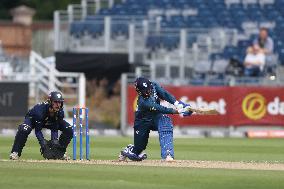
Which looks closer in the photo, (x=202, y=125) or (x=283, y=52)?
(x=202, y=125)

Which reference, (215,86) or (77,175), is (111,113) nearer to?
(215,86)

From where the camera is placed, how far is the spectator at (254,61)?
32.9m

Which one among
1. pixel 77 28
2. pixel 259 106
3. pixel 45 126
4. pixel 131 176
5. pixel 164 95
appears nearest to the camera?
pixel 131 176

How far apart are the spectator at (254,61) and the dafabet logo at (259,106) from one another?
1.36 metres

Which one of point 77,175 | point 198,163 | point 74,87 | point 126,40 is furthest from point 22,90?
point 77,175

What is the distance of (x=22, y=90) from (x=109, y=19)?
4839 millimetres

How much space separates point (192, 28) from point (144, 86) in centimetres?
1837

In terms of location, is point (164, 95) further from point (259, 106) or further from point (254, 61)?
point (254, 61)

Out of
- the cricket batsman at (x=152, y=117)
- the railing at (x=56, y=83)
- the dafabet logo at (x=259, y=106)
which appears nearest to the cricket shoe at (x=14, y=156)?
the cricket batsman at (x=152, y=117)

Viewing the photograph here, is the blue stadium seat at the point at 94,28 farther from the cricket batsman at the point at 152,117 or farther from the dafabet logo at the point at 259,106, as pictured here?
the cricket batsman at the point at 152,117

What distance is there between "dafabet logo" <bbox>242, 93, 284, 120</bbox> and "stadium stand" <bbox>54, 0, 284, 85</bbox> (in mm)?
899

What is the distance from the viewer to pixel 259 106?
3203 centimetres

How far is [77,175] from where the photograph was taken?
1591 cm

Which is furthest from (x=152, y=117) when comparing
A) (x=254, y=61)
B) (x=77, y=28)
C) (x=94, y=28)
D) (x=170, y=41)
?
(x=77, y=28)
